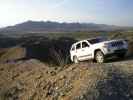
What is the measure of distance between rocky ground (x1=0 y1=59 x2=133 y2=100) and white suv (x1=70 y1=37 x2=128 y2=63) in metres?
3.80

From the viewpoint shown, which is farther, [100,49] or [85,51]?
[85,51]

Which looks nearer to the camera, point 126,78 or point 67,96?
point 67,96

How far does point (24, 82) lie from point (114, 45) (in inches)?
231

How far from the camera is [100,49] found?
17.7m

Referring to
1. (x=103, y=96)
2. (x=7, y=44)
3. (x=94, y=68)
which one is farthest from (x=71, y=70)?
(x=7, y=44)

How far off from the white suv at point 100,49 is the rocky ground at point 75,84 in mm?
3799

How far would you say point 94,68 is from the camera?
12.9m

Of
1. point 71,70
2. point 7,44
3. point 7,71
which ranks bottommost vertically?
point 7,44

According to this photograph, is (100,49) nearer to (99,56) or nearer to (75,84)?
(99,56)

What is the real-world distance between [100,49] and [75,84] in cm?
630

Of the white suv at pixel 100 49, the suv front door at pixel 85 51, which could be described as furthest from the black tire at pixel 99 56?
the suv front door at pixel 85 51

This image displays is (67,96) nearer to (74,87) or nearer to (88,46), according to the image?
(74,87)

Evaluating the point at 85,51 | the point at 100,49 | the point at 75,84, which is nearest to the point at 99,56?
the point at 100,49

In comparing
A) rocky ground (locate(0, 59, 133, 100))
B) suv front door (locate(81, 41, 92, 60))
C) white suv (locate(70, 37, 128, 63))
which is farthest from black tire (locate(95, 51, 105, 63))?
rocky ground (locate(0, 59, 133, 100))
